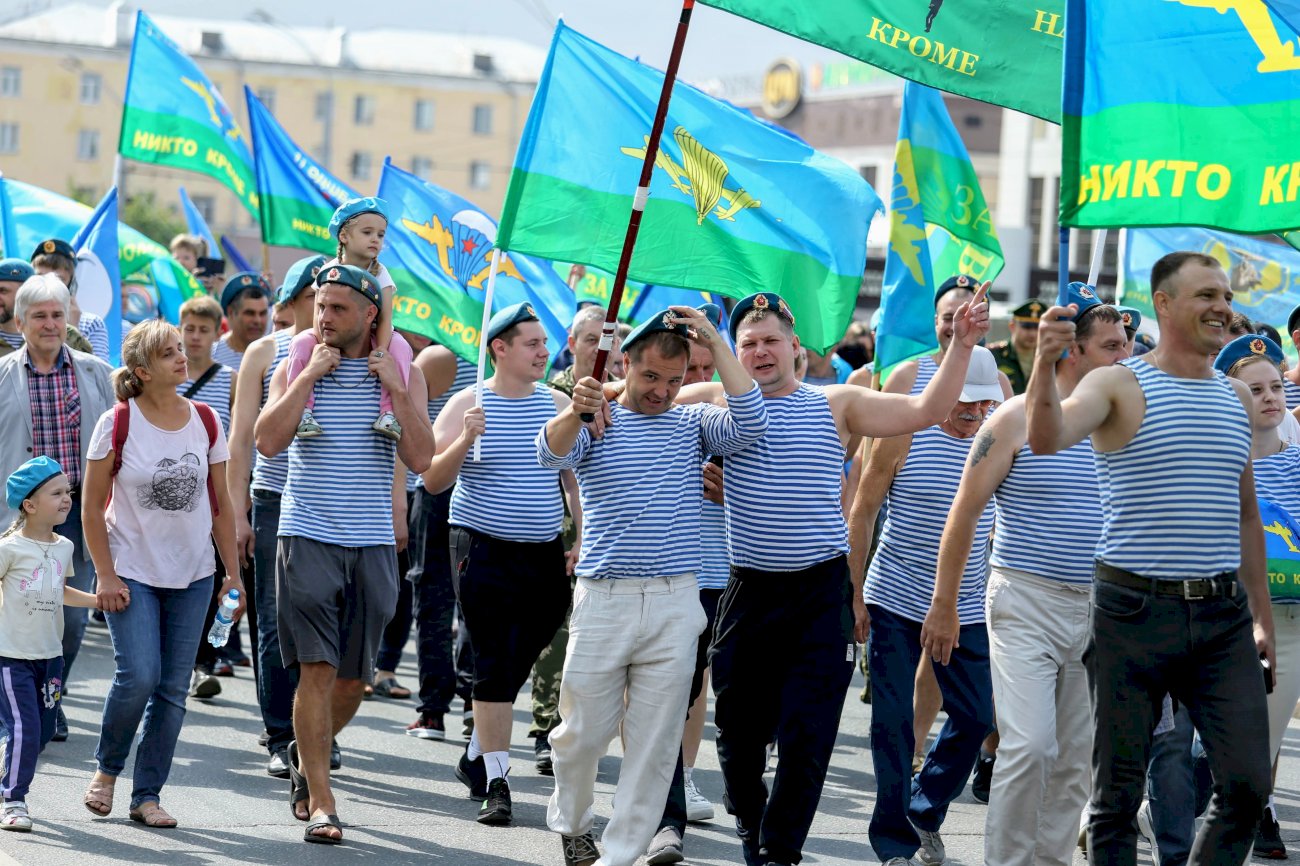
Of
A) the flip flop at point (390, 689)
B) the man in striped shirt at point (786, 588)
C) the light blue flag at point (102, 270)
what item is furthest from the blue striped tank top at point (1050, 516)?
the light blue flag at point (102, 270)

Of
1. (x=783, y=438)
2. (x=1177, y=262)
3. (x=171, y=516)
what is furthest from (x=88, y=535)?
(x=1177, y=262)

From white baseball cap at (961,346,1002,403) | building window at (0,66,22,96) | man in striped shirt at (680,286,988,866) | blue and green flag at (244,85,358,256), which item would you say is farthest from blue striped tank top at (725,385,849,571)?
building window at (0,66,22,96)

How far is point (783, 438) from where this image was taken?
6613 millimetres

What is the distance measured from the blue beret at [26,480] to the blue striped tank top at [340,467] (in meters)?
1.08

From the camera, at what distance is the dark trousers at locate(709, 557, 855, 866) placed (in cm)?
647

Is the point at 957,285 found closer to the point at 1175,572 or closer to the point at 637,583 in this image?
the point at 637,583

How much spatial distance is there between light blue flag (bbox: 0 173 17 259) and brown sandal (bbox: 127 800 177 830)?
20.7 feet

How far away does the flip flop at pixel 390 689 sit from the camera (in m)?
10.8

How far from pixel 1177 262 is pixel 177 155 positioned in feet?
32.1

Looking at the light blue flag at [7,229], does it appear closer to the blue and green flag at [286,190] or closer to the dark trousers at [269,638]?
the blue and green flag at [286,190]

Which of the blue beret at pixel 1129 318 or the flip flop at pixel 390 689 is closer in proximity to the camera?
the blue beret at pixel 1129 318

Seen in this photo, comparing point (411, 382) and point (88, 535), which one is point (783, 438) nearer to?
point (411, 382)

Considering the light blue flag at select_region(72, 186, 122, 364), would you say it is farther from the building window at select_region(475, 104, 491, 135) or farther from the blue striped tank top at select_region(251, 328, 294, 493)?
the building window at select_region(475, 104, 491, 135)

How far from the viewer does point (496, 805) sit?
24.8 feet
